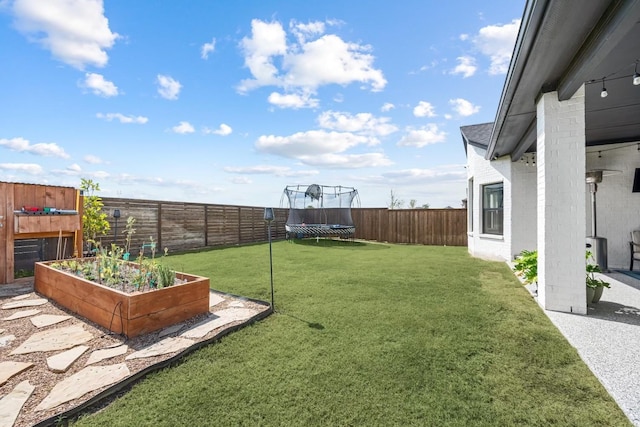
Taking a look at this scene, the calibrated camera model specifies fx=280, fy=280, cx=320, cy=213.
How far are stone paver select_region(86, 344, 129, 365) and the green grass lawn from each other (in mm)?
560

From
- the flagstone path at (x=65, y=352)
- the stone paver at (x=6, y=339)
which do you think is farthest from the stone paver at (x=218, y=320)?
the stone paver at (x=6, y=339)

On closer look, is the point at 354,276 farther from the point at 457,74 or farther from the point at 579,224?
the point at 457,74

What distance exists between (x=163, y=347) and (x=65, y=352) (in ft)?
2.51

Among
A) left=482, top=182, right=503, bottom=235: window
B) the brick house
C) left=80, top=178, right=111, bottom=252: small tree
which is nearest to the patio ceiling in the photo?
the brick house

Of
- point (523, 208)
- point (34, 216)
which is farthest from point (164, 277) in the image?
point (523, 208)

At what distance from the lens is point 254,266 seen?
5867 millimetres

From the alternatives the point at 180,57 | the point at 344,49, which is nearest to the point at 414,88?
the point at 344,49

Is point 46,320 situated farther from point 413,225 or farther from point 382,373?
point 413,225

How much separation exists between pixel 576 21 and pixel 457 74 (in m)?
4.18

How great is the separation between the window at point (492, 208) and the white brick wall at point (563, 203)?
420 centimetres

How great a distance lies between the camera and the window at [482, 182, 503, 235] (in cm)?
717

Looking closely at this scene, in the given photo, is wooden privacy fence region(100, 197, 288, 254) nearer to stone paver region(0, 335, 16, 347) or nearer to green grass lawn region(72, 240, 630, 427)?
stone paver region(0, 335, 16, 347)

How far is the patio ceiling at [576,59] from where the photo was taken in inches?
81.7

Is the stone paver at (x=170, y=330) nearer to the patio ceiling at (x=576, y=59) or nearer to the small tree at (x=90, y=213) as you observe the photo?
the small tree at (x=90, y=213)
